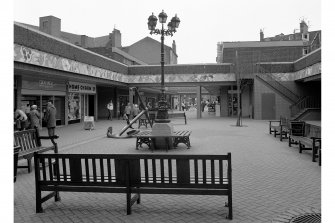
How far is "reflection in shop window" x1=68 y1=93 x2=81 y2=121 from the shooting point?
24.0 metres

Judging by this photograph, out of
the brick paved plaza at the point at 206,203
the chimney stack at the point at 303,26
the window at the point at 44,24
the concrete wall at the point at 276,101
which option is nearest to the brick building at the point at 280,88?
the concrete wall at the point at 276,101

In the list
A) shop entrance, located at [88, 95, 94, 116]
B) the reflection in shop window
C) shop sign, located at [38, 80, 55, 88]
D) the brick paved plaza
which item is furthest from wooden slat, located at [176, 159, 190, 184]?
shop entrance, located at [88, 95, 94, 116]

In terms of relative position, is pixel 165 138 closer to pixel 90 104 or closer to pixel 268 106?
pixel 268 106

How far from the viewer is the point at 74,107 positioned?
24.9m

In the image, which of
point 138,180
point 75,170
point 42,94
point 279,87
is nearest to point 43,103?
point 42,94

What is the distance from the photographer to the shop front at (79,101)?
23.9 meters

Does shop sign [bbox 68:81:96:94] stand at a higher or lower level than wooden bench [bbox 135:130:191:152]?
higher

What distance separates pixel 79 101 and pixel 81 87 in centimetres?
120

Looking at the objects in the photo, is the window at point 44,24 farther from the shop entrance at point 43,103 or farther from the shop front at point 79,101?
the shop entrance at point 43,103

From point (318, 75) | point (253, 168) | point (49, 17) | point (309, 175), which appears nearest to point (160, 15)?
point (253, 168)

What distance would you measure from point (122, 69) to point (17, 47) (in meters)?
16.5

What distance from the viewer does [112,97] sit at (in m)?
33.4

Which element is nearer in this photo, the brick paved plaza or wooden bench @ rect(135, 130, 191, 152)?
the brick paved plaza

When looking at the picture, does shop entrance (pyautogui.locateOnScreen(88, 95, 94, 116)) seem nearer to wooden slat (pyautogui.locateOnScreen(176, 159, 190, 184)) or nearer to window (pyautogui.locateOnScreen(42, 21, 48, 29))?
window (pyautogui.locateOnScreen(42, 21, 48, 29))
